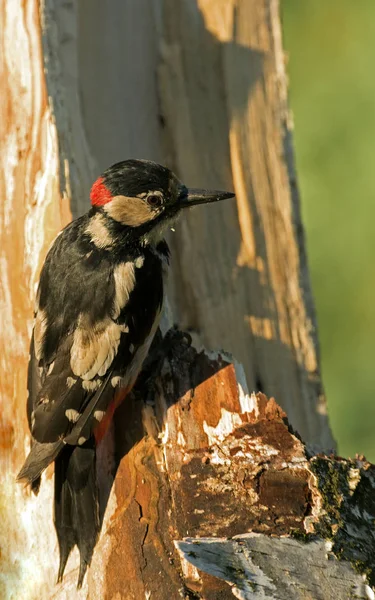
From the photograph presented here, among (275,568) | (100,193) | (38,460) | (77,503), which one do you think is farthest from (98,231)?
(275,568)

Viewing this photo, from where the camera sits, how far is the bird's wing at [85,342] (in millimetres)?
3432

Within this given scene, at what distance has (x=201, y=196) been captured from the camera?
392cm

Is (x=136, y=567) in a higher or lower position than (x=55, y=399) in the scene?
lower

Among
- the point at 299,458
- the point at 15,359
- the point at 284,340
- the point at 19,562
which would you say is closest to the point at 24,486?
the point at 19,562

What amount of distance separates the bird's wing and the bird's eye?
0.24m

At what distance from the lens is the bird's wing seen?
343 centimetres

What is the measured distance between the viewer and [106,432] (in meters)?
3.60

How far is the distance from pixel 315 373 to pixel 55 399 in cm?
171

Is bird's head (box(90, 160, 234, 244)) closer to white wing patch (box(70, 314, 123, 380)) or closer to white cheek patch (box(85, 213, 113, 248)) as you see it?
white cheek patch (box(85, 213, 113, 248))

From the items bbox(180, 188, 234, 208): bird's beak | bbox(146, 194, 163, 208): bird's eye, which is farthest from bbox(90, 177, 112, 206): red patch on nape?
bbox(180, 188, 234, 208): bird's beak

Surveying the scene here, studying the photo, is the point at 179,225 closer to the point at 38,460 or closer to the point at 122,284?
the point at 122,284

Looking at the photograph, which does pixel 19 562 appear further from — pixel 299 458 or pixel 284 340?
pixel 284 340

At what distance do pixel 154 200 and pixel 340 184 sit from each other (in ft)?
12.8

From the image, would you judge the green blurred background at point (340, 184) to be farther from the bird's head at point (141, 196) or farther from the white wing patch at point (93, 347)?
the white wing patch at point (93, 347)
